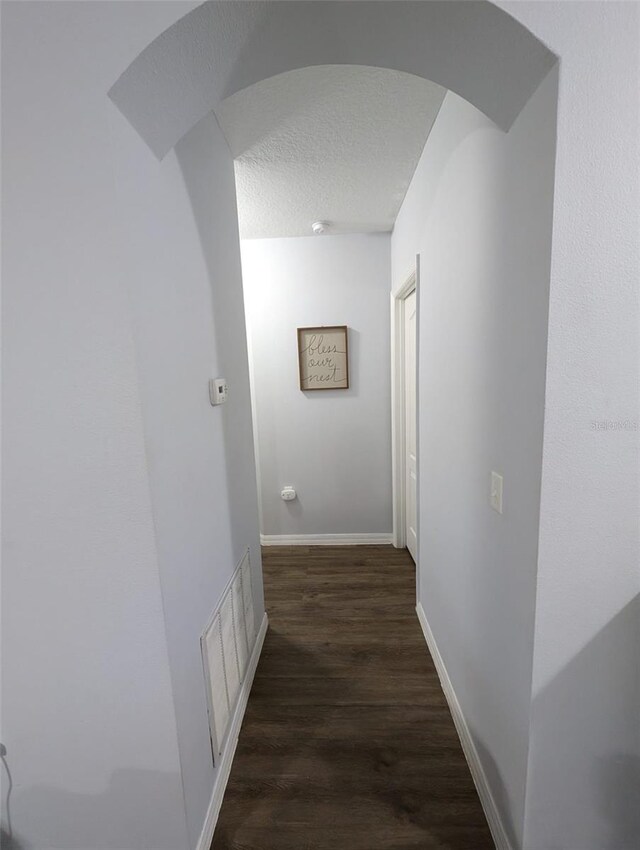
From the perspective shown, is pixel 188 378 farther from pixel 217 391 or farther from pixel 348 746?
pixel 348 746

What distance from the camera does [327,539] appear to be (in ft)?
9.86

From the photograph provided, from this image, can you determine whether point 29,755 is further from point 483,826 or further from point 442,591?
point 442,591

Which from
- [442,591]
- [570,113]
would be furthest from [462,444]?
[570,113]

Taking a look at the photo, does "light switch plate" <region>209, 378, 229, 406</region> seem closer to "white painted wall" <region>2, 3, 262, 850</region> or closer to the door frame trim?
"white painted wall" <region>2, 3, 262, 850</region>

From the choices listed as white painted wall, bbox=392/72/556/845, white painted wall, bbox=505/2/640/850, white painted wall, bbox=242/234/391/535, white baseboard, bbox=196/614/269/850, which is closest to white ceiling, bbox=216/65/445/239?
white painted wall, bbox=392/72/556/845

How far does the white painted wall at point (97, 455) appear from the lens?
0.74 meters

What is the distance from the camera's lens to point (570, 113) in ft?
2.32

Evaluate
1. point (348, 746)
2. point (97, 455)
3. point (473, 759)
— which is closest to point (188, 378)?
point (97, 455)

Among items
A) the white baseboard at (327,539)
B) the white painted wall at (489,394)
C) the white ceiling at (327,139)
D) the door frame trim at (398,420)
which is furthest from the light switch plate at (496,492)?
the white baseboard at (327,539)

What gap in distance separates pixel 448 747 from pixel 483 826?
241 millimetres

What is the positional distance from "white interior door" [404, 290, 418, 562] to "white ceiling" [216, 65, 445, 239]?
75 cm

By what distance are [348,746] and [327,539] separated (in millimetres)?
1667

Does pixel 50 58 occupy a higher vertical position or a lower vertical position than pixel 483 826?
higher

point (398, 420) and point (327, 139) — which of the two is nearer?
point (327, 139)
